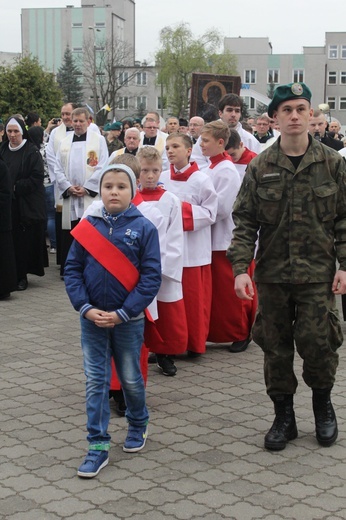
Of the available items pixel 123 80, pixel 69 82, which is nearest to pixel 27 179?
pixel 69 82

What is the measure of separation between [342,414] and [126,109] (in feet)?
278

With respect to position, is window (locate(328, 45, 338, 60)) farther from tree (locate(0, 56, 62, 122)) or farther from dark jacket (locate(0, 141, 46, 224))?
dark jacket (locate(0, 141, 46, 224))

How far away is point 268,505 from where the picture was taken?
419cm

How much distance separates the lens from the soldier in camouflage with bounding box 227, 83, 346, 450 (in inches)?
185

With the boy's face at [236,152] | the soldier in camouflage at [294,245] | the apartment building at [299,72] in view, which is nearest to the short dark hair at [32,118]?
the boy's face at [236,152]

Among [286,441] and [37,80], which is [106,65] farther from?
[286,441]

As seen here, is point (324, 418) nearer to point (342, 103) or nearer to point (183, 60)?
point (183, 60)

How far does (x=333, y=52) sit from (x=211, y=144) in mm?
99612

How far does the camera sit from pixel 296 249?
4.72 meters

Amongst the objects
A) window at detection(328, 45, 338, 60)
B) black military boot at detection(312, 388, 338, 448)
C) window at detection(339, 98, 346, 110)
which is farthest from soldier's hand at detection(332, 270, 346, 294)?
window at detection(328, 45, 338, 60)

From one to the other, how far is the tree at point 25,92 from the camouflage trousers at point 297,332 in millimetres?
22876

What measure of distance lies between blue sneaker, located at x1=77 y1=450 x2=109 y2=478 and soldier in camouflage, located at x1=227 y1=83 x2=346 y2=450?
98 cm

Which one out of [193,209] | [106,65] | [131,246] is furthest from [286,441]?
[106,65]

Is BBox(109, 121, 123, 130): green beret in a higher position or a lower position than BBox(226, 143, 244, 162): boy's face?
higher
